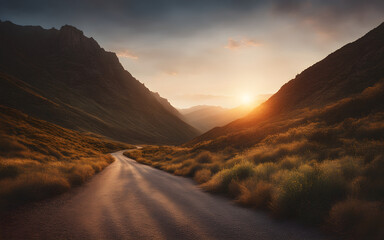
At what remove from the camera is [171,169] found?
64.3 feet

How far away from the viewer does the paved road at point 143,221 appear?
4.83 m

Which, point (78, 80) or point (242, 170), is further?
point (78, 80)

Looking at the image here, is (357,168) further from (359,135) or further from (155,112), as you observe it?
(155,112)

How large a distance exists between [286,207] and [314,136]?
11.8 metres

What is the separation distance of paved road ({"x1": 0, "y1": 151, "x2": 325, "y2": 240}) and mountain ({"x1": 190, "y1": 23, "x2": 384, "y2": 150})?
17.8 m

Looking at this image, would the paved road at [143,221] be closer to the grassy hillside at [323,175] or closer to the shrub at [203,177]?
the grassy hillside at [323,175]

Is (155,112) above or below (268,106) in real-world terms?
above

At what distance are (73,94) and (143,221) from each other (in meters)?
163

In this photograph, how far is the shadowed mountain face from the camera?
9088 centimetres

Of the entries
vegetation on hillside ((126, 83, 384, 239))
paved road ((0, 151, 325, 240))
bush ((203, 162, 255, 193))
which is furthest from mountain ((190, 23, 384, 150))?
paved road ((0, 151, 325, 240))

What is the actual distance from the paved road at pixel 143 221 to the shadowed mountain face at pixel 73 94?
95.4 m

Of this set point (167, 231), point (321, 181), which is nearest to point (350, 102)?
point (321, 181)

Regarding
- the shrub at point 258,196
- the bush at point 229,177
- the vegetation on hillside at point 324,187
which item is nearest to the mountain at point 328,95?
the vegetation on hillside at point 324,187

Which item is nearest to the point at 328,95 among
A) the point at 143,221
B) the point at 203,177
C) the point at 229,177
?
the point at 203,177
